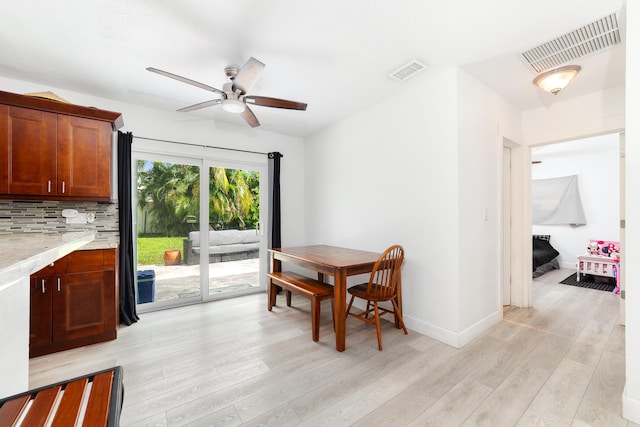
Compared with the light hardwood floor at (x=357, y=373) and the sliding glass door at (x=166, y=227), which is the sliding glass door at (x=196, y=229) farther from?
the light hardwood floor at (x=357, y=373)

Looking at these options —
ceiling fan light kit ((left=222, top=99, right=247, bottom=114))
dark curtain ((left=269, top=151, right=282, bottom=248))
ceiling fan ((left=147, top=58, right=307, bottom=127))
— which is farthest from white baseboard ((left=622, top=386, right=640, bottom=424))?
dark curtain ((left=269, top=151, right=282, bottom=248))

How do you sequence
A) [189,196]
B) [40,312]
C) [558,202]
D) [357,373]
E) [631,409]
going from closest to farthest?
[631,409] → [357,373] → [40,312] → [189,196] → [558,202]

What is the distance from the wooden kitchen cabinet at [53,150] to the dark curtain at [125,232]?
0.99ft

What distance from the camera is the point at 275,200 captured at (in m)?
4.42

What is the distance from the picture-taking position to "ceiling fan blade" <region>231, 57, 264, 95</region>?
2055 millimetres

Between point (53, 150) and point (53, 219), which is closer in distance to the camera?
point (53, 150)

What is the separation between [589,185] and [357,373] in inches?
252

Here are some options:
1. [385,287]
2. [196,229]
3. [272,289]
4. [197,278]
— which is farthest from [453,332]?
[196,229]

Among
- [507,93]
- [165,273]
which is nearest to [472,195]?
[507,93]

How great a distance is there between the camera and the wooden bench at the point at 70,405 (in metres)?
0.69

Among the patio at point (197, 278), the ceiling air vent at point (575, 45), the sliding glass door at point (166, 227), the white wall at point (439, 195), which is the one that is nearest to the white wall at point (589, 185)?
the ceiling air vent at point (575, 45)

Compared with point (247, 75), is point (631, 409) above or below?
below

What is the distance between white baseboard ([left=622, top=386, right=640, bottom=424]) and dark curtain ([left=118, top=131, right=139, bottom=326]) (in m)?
4.22

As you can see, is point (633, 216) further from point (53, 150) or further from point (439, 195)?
point (53, 150)
